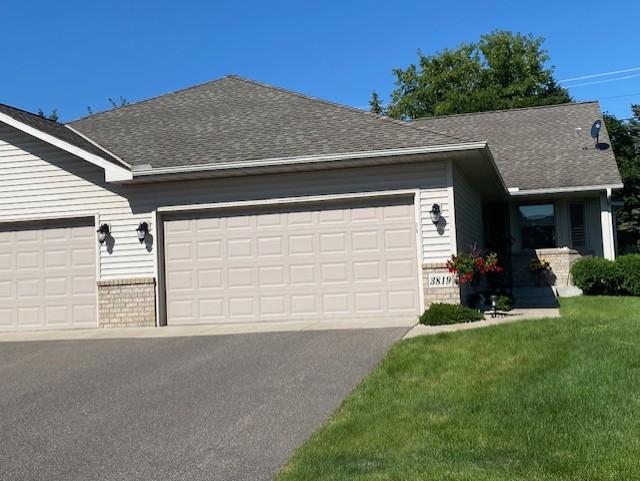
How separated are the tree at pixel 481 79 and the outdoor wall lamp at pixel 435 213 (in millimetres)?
29441

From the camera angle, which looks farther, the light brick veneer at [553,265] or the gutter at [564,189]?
the light brick veneer at [553,265]

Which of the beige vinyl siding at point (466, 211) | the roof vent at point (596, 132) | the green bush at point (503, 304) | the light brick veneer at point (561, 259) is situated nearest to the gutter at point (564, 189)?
the beige vinyl siding at point (466, 211)

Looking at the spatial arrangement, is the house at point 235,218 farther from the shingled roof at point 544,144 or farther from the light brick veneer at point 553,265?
the shingled roof at point 544,144

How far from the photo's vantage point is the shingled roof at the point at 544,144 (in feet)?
64.0

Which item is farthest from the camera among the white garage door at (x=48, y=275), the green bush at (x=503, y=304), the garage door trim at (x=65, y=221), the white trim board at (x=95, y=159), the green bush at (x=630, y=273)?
the green bush at (x=630, y=273)

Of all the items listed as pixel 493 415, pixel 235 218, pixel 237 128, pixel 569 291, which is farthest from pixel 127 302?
pixel 569 291

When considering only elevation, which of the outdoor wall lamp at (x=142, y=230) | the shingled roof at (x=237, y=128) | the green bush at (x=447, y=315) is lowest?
the green bush at (x=447, y=315)

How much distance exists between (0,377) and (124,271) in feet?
15.6

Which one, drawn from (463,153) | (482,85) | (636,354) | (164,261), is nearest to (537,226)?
(463,153)

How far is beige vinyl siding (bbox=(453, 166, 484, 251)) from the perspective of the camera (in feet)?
44.0

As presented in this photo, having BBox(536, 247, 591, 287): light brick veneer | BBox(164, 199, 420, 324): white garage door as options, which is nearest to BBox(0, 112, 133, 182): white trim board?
BBox(164, 199, 420, 324): white garage door

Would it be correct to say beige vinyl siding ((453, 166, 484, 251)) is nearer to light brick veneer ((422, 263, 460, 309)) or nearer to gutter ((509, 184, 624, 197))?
light brick veneer ((422, 263, 460, 309))

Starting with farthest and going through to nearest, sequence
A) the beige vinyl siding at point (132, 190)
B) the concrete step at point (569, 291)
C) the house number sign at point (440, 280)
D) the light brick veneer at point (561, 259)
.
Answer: the light brick veneer at point (561, 259)
the concrete step at point (569, 291)
the beige vinyl siding at point (132, 190)
the house number sign at point (440, 280)

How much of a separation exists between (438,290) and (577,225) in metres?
9.26
